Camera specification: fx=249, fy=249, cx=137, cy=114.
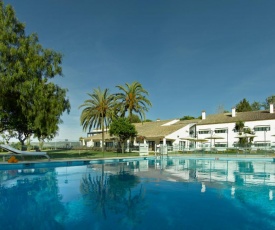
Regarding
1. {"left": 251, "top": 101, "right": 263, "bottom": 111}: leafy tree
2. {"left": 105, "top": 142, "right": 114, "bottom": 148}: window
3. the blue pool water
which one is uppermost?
{"left": 251, "top": 101, "right": 263, "bottom": 111}: leafy tree

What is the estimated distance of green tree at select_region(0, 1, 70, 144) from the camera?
18.5m

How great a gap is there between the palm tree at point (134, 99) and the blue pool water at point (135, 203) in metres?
19.7

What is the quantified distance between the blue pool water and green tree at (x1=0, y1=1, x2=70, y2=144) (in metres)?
6.69

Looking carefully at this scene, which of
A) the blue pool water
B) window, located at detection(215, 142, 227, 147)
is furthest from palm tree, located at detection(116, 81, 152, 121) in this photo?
the blue pool water

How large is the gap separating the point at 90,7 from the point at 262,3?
1483 centimetres

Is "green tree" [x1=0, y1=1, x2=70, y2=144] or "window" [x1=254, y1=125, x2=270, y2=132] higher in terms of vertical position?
"green tree" [x1=0, y1=1, x2=70, y2=144]

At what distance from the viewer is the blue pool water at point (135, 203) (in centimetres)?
700

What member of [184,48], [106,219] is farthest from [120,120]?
[106,219]

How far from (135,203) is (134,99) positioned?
2486 cm

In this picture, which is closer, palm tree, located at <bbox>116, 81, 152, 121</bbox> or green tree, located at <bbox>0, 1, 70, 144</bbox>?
green tree, located at <bbox>0, 1, 70, 144</bbox>

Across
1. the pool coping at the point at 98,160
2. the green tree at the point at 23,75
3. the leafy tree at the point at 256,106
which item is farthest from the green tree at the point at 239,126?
the leafy tree at the point at 256,106

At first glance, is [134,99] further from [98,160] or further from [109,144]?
[109,144]

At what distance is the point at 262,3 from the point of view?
67.4 ft

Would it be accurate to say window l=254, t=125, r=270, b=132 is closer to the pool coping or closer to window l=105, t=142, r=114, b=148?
the pool coping
